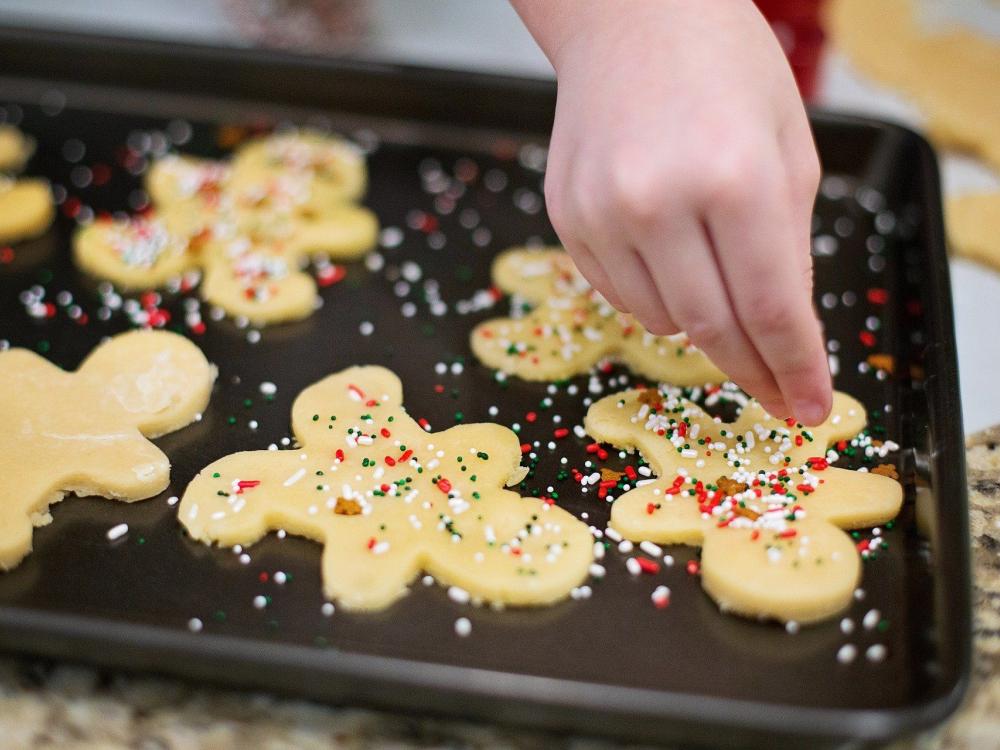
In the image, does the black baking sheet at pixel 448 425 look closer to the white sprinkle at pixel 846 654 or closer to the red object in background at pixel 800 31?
the white sprinkle at pixel 846 654

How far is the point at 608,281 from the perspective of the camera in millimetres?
1016

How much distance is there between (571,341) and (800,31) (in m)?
0.69

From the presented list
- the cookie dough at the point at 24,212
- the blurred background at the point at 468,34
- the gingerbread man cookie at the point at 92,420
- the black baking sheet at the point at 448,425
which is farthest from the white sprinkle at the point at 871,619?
the cookie dough at the point at 24,212

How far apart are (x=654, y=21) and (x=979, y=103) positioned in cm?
99

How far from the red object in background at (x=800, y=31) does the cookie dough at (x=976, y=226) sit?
0.99 ft

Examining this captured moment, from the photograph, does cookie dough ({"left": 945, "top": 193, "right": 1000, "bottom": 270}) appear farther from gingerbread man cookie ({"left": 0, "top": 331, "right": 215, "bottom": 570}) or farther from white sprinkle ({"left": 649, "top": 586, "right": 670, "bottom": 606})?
gingerbread man cookie ({"left": 0, "top": 331, "right": 215, "bottom": 570})

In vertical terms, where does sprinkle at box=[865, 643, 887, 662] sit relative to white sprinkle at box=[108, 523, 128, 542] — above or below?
above

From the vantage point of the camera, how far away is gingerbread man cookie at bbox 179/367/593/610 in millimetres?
997

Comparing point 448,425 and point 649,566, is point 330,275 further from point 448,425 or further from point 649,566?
point 649,566

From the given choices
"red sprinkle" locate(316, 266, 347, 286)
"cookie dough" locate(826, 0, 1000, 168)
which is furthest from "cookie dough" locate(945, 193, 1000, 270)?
"red sprinkle" locate(316, 266, 347, 286)

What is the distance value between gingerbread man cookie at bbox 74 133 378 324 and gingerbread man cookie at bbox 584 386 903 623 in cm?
45

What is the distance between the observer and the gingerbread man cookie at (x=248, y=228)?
1372mm

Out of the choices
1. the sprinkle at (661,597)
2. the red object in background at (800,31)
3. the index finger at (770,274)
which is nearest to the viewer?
the index finger at (770,274)

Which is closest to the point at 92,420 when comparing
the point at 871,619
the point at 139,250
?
the point at 139,250
